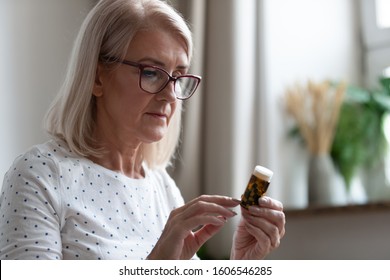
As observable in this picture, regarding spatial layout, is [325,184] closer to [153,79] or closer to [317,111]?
[317,111]

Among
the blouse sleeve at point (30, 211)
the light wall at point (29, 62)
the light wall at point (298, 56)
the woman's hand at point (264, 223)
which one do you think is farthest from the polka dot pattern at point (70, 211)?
the light wall at point (298, 56)

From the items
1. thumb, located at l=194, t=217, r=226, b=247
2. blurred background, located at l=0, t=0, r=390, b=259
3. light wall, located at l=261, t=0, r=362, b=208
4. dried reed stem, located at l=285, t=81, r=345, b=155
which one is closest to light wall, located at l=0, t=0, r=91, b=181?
blurred background, located at l=0, t=0, r=390, b=259

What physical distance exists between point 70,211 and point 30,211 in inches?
3.3

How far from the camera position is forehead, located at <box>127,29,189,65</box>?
4.03ft

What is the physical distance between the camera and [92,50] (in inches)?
49.5

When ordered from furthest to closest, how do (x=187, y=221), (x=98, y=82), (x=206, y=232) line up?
1. (x=98, y=82)
2. (x=206, y=232)
3. (x=187, y=221)

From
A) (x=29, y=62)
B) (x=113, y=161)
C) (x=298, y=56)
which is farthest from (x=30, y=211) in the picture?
(x=298, y=56)

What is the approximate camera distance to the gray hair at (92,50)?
4.09 ft

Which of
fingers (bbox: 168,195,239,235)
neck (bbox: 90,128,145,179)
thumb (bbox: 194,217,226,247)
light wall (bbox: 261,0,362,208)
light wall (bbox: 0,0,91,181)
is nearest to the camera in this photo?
fingers (bbox: 168,195,239,235)

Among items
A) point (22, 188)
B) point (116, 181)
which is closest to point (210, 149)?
point (116, 181)

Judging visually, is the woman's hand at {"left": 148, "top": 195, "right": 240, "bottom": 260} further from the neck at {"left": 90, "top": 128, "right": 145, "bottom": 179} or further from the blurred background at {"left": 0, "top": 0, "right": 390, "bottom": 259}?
the blurred background at {"left": 0, "top": 0, "right": 390, "bottom": 259}

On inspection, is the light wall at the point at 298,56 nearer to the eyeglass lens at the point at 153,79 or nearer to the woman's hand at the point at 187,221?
the eyeglass lens at the point at 153,79

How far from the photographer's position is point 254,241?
1213 millimetres
